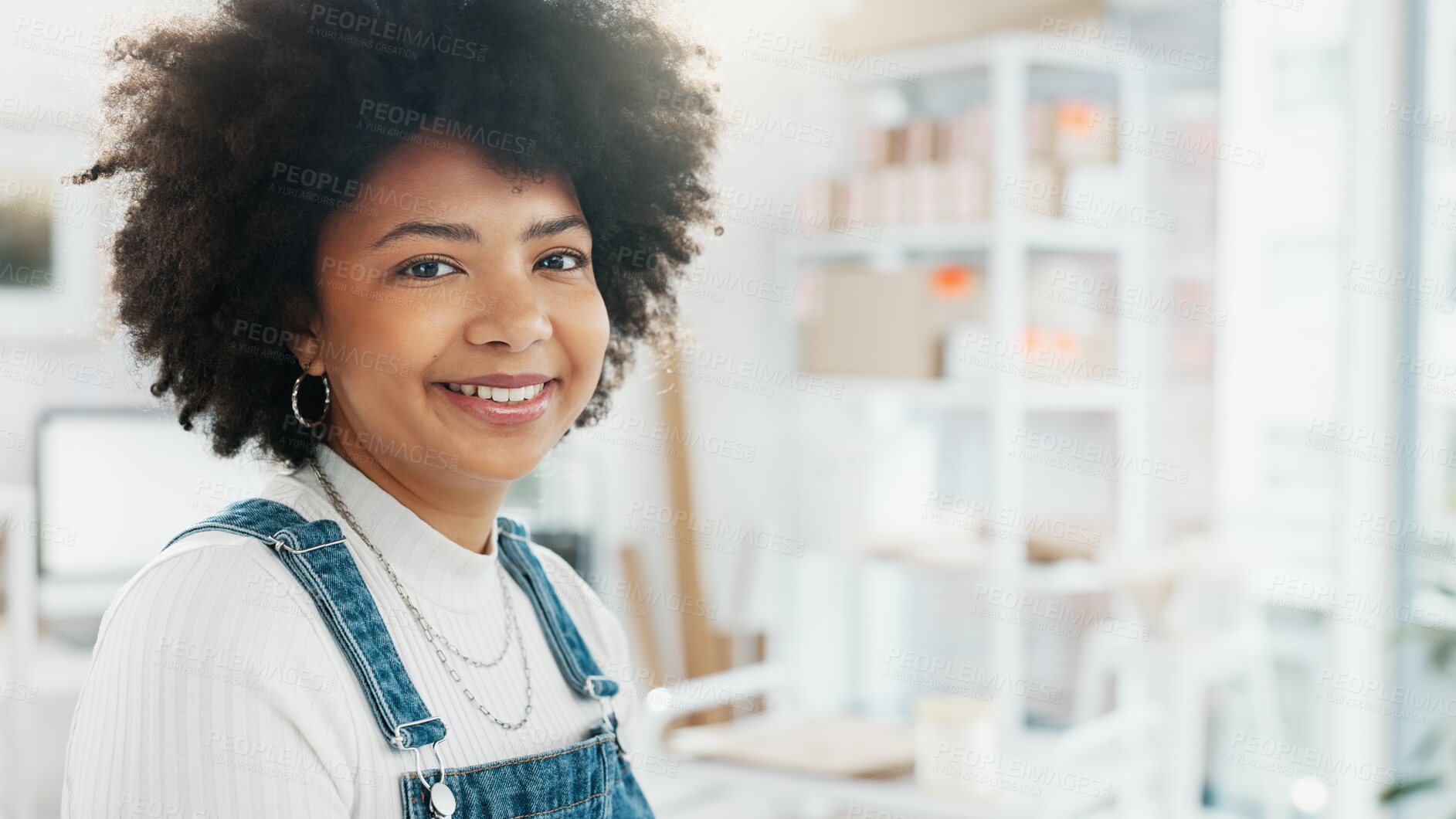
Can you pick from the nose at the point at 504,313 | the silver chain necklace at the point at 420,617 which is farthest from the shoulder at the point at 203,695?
the nose at the point at 504,313

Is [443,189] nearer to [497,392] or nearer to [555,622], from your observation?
[497,392]

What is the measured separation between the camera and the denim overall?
0.85 meters

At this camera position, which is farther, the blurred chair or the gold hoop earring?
the blurred chair

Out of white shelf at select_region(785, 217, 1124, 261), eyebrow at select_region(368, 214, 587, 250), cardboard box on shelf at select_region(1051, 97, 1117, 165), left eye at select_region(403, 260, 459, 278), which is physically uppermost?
cardboard box on shelf at select_region(1051, 97, 1117, 165)

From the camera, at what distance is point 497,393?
0.92m

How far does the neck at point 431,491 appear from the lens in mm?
969

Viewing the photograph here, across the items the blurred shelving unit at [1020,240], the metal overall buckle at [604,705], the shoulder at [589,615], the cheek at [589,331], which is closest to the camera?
the cheek at [589,331]

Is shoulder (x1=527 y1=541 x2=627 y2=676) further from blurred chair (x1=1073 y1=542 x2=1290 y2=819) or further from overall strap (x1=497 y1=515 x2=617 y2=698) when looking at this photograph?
blurred chair (x1=1073 y1=542 x2=1290 y2=819)

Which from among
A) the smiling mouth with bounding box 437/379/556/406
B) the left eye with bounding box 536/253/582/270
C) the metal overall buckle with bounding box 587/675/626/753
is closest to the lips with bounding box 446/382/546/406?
the smiling mouth with bounding box 437/379/556/406

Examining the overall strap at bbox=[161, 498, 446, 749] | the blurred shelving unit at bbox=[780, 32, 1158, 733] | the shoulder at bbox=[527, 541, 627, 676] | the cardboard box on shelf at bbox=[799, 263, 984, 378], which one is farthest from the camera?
the cardboard box on shelf at bbox=[799, 263, 984, 378]

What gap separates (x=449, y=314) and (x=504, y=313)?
0.04 metres

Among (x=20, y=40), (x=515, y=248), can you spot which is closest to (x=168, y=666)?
(x=515, y=248)

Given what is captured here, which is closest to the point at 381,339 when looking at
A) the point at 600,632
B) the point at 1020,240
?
the point at 600,632

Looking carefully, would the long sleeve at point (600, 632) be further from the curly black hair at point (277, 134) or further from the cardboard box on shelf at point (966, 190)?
the cardboard box on shelf at point (966, 190)
